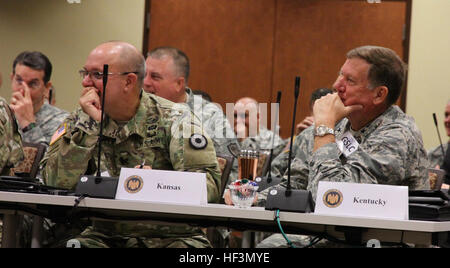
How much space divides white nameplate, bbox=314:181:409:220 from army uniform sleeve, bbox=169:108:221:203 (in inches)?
24.1

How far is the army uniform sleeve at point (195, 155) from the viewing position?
8.18 ft

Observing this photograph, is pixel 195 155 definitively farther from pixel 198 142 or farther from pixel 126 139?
pixel 126 139

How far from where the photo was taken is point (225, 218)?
6.89 feet

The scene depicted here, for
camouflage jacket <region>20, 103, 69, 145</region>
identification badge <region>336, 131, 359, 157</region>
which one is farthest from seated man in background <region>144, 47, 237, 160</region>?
identification badge <region>336, 131, 359, 157</region>

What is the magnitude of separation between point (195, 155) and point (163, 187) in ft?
1.53

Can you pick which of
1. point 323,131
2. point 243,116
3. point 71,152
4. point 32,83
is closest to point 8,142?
point 71,152

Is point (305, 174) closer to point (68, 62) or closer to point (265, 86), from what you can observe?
point (265, 86)

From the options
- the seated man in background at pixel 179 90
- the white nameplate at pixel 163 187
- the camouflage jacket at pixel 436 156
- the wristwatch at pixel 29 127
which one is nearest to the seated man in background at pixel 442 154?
the camouflage jacket at pixel 436 156

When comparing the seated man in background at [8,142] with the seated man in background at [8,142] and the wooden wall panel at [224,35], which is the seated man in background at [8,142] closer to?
the seated man in background at [8,142]

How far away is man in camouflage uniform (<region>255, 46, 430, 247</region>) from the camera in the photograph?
2365mm

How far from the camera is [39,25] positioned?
6.20m

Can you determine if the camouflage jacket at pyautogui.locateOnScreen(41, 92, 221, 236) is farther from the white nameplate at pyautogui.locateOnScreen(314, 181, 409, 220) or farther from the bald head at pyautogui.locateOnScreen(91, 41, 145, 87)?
the white nameplate at pyautogui.locateOnScreen(314, 181, 409, 220)

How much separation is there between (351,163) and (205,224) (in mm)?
583
